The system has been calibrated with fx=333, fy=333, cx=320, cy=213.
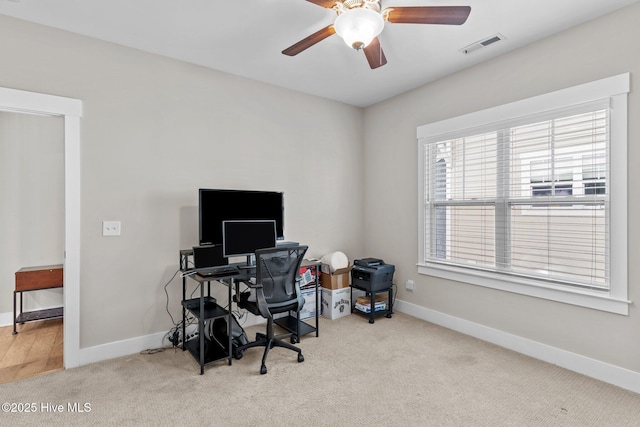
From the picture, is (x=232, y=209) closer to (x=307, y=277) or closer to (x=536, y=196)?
(x=307, y=277)

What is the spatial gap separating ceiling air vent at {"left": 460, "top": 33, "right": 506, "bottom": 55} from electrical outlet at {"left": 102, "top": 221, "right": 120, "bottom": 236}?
3.42 metres

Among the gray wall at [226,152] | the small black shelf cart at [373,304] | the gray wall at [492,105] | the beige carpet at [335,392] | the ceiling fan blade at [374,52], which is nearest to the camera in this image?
the beige carpet at [335,392]

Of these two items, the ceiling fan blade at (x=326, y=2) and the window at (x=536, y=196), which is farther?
the window at (x=536, y=196)

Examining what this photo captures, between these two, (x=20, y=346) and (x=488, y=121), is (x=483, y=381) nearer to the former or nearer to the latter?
(x=488, y=121)

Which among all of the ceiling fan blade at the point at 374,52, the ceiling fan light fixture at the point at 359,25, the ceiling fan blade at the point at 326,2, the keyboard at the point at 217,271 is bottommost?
the keyboard at the point at 217,271

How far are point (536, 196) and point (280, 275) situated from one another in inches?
90.7

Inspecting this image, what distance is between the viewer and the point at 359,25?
6.09 feet

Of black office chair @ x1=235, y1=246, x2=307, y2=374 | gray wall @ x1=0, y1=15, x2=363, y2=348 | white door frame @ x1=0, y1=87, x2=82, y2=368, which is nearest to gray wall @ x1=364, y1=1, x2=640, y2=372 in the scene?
gray wall @ x1=0, y1=15, x2=363, y2=348

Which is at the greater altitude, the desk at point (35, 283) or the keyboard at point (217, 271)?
the keyboard at point (217, 271)

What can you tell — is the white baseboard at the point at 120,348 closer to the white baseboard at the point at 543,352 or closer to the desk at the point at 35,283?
the desk at the point at 35,283

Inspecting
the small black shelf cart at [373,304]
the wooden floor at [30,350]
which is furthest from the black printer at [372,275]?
the wooden floor at [30,350]

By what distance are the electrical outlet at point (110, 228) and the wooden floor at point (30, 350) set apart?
114 cm

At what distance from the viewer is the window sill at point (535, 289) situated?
2463 mm

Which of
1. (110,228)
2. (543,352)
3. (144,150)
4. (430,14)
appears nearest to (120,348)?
(110,228)
